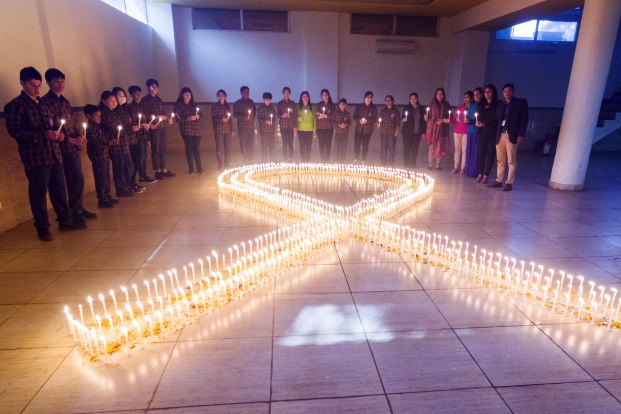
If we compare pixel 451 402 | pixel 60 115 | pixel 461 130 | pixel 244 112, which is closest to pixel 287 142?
pixel 244 112

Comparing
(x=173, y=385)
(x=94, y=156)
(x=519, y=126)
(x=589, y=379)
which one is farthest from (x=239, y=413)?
(x=519, y=126)

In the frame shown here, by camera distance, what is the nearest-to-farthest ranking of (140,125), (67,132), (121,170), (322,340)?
(322,340)
(67,132)
(121,170)
(140,125)

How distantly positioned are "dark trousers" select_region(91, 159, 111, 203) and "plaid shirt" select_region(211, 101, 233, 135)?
3.03 metres

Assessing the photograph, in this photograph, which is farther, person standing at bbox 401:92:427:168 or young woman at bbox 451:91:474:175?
person standing at bbox 401:92:427:168

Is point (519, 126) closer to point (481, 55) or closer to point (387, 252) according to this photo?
point (387, 252)

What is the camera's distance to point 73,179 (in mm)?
5227

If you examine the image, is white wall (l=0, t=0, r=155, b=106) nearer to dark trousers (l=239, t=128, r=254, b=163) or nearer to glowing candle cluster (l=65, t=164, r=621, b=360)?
dark trousers (l=239, t=128, r=254, b=163)

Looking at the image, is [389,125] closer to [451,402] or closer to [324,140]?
[324,140]

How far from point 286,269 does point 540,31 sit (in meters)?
12.5

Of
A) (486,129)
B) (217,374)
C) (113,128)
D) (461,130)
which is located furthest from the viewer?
(461,130)

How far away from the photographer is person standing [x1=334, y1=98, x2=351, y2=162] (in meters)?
9.10

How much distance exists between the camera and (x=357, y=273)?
12.6 feet

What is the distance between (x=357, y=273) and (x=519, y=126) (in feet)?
15.5

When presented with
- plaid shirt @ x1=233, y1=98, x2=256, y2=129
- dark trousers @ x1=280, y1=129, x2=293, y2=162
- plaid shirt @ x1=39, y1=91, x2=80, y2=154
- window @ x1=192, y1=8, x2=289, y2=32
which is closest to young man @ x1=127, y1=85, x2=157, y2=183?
plaid shirt @ x1=39, y1=91, x2=80, y2=154
